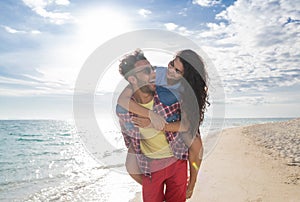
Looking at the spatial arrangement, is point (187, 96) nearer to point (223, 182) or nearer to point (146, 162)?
point (146, 162)

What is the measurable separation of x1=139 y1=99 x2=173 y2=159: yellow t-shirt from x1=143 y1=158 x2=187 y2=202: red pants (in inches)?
2.4

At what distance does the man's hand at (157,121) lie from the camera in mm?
2393

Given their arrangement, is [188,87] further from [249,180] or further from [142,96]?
[249,180]

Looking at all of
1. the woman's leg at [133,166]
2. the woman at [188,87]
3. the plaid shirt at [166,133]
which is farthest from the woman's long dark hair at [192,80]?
the woman's leg at [133,166]

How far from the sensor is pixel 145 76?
2336 mm

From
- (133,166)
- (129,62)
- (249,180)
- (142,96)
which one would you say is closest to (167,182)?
(133,166)

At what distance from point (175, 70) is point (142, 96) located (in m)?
0.39

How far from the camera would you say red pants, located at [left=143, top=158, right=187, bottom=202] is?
8.73 feet

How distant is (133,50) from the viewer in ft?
8.11

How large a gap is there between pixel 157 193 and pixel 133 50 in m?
1.29

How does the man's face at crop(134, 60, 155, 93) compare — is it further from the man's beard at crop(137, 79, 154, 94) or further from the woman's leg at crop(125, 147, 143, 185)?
the woman's leg at crop(125, 147, 143, 185)

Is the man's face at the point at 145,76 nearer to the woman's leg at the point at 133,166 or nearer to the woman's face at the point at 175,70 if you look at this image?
the woman's face at the point at 175,70

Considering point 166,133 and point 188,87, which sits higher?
point 188,87

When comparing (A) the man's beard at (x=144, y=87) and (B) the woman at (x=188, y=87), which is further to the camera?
(B) the woman at (x=188, y=87)
